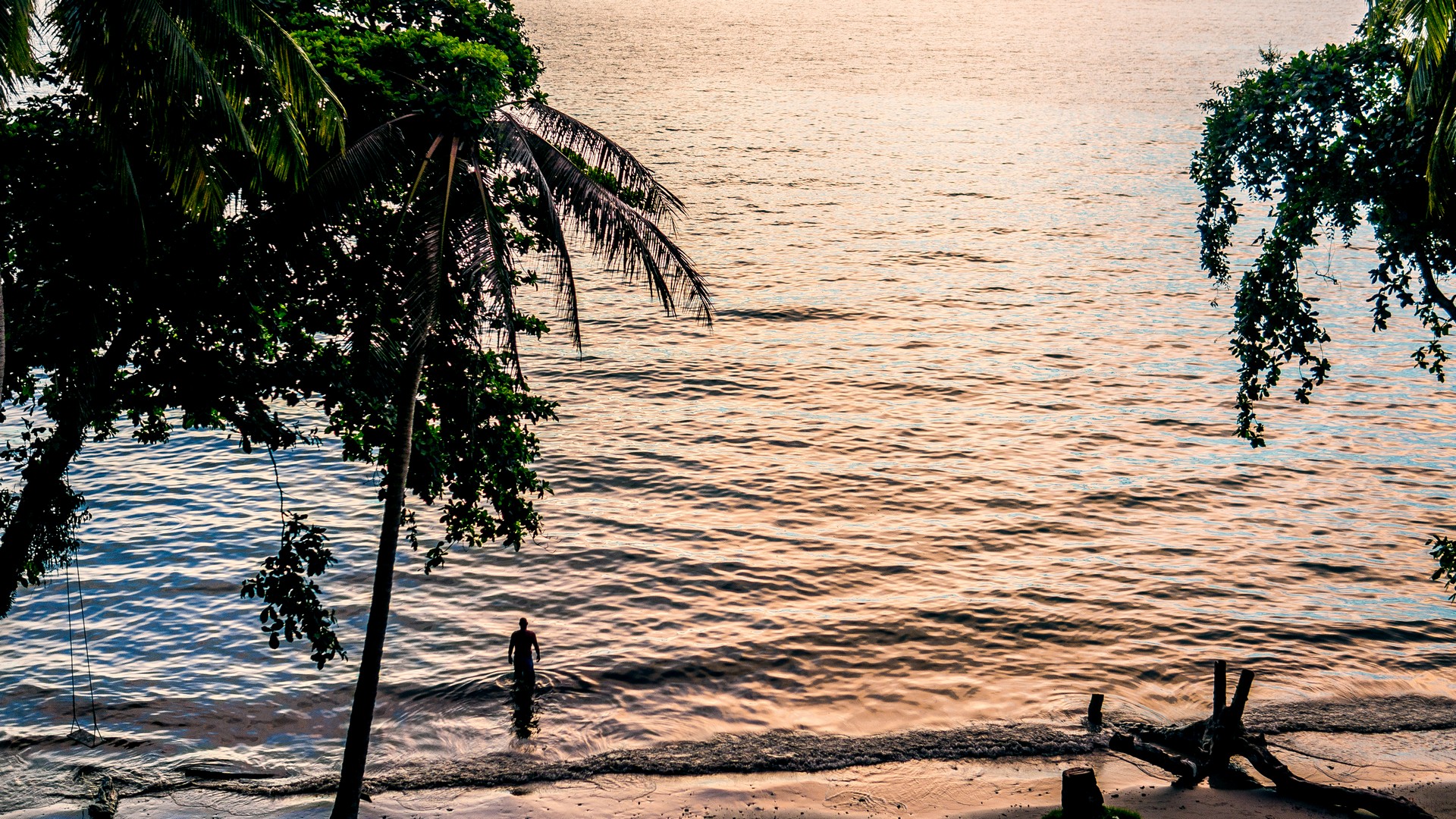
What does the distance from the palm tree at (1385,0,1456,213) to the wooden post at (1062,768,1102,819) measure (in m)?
7.32

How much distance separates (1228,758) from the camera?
17.0 metres

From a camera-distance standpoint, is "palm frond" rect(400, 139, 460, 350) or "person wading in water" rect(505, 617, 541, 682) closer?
"palm frond" rect(400, 139, 460, 350)

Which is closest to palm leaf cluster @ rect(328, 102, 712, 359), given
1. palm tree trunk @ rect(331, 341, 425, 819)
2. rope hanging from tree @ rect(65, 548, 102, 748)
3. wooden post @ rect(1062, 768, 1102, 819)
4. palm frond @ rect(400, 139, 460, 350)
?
palm frond @ rect(400, 139, 460, 350)

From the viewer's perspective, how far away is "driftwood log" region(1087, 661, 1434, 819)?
15.4m

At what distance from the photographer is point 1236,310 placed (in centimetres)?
1631

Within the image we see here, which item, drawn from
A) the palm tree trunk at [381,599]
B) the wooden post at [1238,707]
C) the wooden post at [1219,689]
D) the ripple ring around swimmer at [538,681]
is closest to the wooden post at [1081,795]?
the wooden post at [1238,707]

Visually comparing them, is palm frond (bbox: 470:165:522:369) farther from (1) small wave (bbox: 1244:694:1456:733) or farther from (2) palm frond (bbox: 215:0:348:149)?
(1) small wave (bbox: 1244:694:1456:733)

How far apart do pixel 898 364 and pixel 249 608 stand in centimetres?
2613

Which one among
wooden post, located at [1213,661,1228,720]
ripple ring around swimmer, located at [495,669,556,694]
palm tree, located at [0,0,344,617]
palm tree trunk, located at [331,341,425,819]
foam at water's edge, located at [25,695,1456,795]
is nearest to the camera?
palm tree, located at [0,0,344,617]

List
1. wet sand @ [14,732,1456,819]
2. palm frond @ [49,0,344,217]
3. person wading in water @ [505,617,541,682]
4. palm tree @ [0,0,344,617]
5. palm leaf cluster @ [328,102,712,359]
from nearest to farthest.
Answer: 1. palm leaf cluster @ [328,102,712,359]
2. palm tree @ [0,0,344,617]
3. palm frond @ [49,0,344,217]
4. wet sand @ [14,732,1456,819]
5. person wading in water @ [505,617,541,682]

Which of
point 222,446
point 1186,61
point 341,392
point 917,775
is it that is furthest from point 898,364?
point 1186,61

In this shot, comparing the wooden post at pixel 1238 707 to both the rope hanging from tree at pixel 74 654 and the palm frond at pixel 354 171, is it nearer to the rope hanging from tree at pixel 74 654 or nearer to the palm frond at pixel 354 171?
the palm frond at pixel 354 171

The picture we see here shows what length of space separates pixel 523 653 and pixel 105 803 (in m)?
6.77

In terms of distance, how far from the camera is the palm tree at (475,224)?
11805 mm
